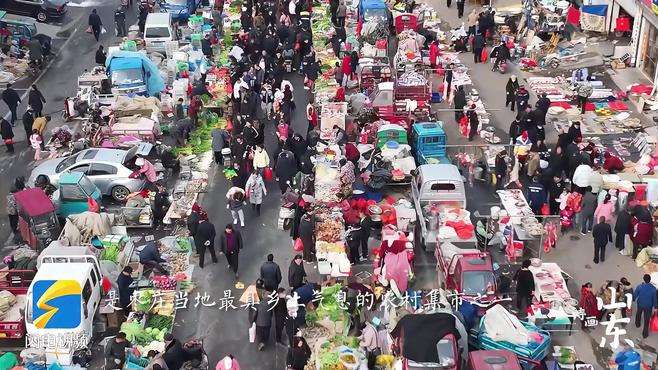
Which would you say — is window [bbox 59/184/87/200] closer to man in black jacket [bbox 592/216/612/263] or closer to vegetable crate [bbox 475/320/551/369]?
vegetable crate [bbox 475/320/551/369]

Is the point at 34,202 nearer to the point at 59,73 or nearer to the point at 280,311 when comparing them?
the point at 280,311

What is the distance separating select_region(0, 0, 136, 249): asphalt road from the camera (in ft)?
103

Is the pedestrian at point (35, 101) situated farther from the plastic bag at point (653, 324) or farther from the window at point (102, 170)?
the plastic bag at point (653, 324)

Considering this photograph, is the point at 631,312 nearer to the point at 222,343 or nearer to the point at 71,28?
the point at 222,343

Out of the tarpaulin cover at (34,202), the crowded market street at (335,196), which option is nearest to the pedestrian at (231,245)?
the crowded market street at (335,196)

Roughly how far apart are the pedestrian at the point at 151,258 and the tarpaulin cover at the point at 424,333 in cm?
800

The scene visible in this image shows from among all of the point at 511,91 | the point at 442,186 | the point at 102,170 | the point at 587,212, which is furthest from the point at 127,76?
the point at 587,212

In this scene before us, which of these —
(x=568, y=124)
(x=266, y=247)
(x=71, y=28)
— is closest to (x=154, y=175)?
(x=266, y=247)

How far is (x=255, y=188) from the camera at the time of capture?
1072 inches

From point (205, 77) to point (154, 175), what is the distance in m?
8.33

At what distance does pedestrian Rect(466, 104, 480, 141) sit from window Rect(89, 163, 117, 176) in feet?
41.5

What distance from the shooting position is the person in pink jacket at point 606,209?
83.0 ft

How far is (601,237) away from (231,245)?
10.3 metres

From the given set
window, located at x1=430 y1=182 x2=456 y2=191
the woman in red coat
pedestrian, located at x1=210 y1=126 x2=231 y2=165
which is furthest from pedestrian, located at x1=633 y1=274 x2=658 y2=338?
the woman in red coat
